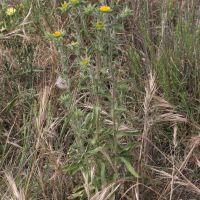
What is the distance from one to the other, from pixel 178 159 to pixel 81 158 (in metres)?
0.66

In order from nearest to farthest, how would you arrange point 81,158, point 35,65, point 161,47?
point 81,158 < point 161,47 < point 35,65

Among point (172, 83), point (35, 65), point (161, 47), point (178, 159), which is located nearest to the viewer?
A: point (178, 159)

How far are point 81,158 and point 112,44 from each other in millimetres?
719

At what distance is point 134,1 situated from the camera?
2.72 m

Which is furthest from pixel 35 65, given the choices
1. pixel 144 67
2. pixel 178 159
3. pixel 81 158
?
pixel 178 159

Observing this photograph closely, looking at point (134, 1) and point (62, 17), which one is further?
point (62, 17)

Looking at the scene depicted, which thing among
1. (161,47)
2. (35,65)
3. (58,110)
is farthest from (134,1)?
(58,110)

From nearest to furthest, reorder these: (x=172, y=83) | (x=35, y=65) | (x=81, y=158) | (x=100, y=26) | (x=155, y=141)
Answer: (x=100, y=26), (x=81, y=158), (x=155, y=141), (x=172, y=83), (x=35, y=65)

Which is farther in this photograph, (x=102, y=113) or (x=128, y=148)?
(x=102, y=113)

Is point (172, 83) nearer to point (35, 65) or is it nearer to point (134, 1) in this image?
point (134, 1)

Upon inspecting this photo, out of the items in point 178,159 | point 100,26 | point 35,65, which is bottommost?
point 178,159

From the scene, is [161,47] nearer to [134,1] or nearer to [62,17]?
[134,1]

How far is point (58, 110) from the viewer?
2.27 metres

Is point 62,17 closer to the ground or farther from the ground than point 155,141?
farther from the ground
